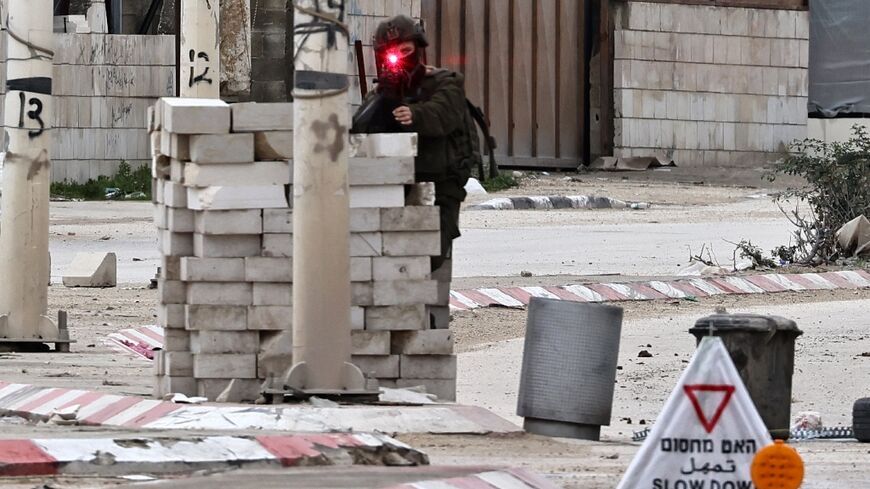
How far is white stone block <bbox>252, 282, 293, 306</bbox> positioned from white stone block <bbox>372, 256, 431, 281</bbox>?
0.44 m

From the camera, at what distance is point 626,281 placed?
717 inches

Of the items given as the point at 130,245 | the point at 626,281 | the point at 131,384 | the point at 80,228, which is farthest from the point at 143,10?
the point at 131,384

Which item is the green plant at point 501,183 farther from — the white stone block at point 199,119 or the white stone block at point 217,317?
the white stone block at point 217,317

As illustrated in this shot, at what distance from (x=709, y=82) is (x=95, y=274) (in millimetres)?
19619

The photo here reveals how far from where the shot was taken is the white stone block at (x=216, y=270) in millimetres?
9562

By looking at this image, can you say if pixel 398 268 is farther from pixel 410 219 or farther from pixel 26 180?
pixel 26 180

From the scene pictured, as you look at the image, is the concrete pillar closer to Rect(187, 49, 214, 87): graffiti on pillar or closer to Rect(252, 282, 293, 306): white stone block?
Rect(187, 49, 214, 87): graffiti on pillar

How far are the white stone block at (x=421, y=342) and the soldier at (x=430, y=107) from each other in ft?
1.63

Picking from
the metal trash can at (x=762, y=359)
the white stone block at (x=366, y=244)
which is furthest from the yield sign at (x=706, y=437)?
the white stone block at (x=366, y=244)

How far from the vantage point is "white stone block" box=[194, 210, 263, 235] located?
9.56 m

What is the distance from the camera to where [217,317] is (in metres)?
9.55

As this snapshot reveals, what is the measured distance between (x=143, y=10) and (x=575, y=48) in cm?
839

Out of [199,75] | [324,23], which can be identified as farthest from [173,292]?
[199,75]

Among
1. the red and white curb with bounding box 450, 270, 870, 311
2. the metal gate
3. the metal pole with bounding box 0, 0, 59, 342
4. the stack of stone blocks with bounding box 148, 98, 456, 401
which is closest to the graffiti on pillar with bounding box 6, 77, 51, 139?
the metal pole with bounding box 0, 0, 59, 342
